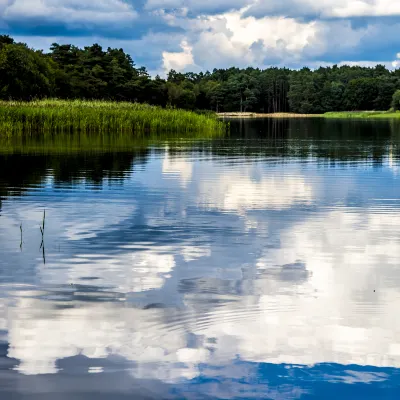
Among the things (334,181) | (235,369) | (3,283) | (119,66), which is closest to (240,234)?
(3,283)

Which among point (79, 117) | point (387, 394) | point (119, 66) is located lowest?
point (387, 394)

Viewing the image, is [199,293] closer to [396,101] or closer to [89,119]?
[89,119]

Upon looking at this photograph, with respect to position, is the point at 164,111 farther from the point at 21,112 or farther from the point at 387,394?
the point at 387,394

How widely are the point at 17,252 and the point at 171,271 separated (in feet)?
8.91

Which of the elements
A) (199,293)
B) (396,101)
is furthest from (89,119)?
(396,101)

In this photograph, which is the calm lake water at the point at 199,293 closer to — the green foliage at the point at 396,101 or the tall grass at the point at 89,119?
the tall grass at the point at 89,119

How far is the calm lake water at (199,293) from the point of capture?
602 centimetres

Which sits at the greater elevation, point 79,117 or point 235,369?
point 79,117

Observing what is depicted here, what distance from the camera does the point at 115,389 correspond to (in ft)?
19.0

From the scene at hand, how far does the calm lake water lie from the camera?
6016mm

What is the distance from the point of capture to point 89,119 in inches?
2010

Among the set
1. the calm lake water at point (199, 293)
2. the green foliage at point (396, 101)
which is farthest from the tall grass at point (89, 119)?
the green foliage at point (396, 101)

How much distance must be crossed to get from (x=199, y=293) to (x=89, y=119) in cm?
4395

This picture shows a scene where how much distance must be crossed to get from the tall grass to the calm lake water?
101 feet
